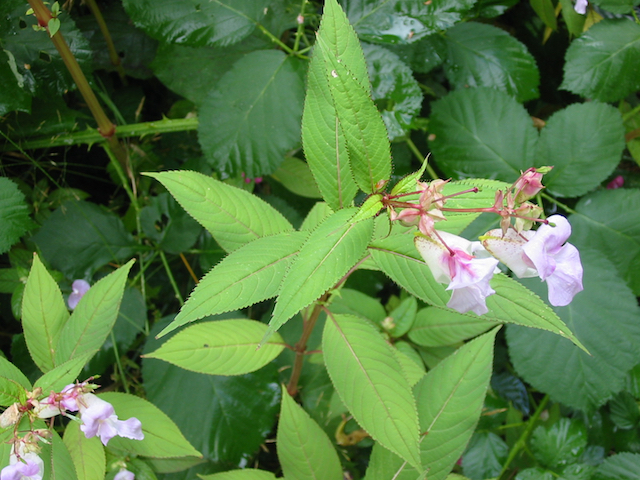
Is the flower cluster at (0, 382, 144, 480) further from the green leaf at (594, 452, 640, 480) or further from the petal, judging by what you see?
the green leaf at (594, 452, 640, 480)

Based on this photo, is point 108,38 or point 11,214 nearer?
point 11,214

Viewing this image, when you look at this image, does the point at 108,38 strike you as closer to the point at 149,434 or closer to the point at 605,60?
the point at 149,434

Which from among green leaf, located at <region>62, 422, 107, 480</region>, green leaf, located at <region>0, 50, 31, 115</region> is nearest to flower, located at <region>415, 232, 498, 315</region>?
green leaf, located at <region>62, 422, 107, 480</region>

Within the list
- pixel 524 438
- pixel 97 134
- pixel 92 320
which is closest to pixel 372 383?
pixel 92 320

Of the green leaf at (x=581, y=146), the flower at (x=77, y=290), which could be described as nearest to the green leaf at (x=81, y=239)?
the flower at (x=77, y=290)

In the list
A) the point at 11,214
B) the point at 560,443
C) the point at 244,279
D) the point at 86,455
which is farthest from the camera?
the point at 560,443

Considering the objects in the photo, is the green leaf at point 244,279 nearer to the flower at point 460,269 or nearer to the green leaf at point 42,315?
the flower at point 460,269
